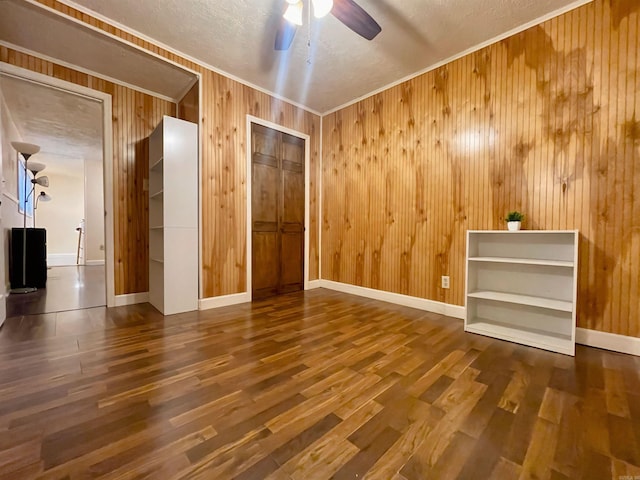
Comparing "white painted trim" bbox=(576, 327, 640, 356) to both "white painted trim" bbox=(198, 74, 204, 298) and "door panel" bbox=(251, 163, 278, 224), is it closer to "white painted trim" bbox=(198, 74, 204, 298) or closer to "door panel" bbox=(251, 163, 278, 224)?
"door panel" bbox=(251, 163, 278, 224)

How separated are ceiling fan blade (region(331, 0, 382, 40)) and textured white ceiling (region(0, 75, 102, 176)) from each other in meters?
3.20

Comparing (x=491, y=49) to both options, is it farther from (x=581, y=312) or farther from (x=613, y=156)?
(x=581, y=312)

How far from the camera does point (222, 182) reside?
3.21m

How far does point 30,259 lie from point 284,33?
5174 mm

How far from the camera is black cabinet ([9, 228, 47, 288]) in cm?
404

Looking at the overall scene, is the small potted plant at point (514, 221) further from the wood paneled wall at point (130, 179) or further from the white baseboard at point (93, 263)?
the white baseboard at point (93, 263)

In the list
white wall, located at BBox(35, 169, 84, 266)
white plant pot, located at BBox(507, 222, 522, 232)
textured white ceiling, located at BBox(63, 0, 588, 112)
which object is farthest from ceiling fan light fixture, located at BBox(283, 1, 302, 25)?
white wall, located at BBox(35, 169, 84, 266)

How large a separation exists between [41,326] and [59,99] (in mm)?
3182

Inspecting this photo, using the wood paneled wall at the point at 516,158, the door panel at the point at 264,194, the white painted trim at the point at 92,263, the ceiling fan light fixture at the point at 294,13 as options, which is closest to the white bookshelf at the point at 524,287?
the wood paneled wall at the point at 516,158

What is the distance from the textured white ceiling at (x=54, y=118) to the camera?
3433 mm

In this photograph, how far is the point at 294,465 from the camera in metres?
0.99

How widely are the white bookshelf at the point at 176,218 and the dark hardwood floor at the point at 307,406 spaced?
629 millimetres

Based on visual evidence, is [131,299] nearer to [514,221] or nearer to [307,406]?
[307,406]

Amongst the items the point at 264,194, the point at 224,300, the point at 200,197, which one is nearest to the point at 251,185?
the point at 264,194
